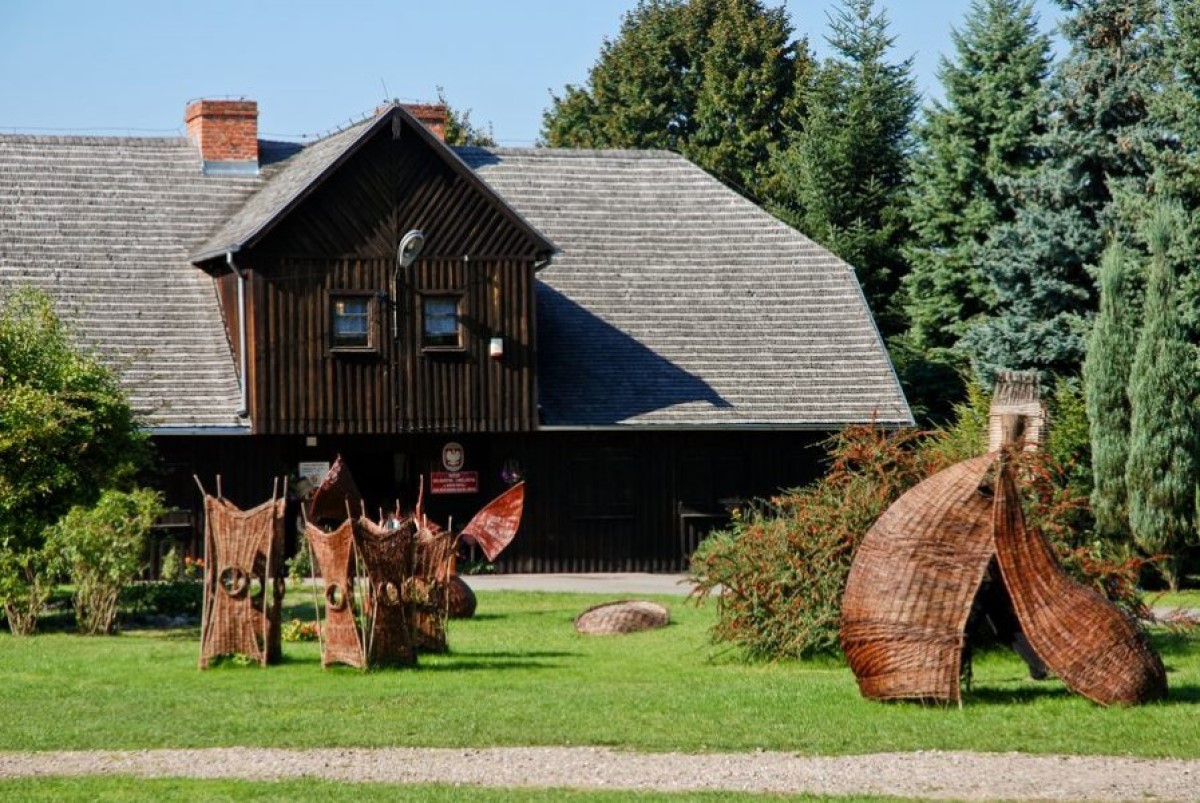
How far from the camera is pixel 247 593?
19.0 m

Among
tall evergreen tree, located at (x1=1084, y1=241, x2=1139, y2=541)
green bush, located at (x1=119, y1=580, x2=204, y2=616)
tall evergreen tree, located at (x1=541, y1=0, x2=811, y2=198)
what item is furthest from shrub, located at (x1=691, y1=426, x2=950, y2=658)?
tall evergreen tree, located at (x1=541, y1=0, x2=811, y2=198)

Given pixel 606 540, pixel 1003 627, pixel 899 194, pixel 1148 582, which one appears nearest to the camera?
pixel 1003 627

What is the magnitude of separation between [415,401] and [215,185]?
6716mm

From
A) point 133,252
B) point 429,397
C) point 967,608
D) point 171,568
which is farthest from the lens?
point 133,252

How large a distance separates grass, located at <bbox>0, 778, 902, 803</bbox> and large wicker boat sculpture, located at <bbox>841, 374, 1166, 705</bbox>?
136 inches

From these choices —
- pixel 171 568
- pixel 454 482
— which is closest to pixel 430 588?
pixel 171 568

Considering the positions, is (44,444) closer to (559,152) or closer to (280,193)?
(280,193)

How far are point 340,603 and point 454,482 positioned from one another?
1456cm

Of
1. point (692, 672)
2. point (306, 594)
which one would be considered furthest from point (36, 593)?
point (692, 672)

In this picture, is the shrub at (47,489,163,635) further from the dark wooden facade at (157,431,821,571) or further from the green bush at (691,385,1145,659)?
the dark wooden facade at (157,431,821,571)

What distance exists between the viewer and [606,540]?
33.7m

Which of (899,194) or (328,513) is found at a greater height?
(899,194)

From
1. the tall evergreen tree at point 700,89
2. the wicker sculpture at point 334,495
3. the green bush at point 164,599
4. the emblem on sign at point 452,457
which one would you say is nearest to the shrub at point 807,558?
the wicker sculpture at point 334,495

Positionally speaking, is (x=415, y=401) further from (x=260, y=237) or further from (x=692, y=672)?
(x=692, y=672)
